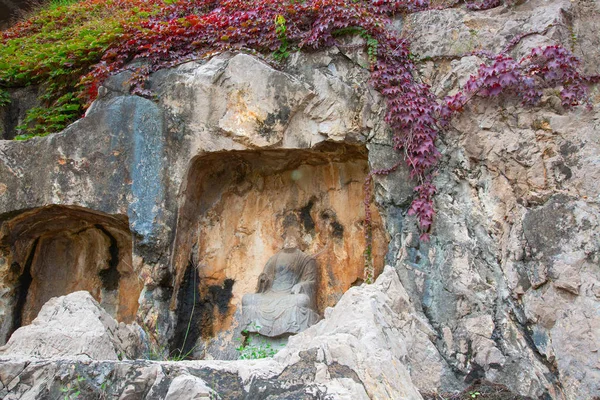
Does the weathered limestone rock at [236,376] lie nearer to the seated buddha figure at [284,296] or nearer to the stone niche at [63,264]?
the seated buddha figure at [284,296]

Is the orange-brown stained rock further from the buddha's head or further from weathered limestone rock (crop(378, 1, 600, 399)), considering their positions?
weathered limestone rock (crop(378, 1, 600, 399))

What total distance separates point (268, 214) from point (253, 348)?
6.64 feet

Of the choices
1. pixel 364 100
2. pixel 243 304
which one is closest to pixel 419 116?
pixel 364 100

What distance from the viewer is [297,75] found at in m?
6.91

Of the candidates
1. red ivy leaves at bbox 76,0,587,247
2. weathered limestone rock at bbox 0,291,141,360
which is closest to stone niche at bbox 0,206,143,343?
red ivy leaves at bbox 76,0,587,247

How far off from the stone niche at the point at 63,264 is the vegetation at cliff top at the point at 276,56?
1384 millimetres

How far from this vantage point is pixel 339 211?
287 inches

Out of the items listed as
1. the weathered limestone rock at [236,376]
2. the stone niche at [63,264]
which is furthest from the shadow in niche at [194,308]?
the weathered limestone rock at [236,376]

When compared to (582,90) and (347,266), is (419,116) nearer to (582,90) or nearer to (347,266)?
(582,90)

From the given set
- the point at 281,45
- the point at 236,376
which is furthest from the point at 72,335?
the point at 281,45

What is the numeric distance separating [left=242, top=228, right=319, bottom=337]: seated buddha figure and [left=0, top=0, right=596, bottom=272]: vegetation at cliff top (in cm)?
93

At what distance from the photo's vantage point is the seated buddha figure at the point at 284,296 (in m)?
6.26

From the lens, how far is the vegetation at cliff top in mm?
5957

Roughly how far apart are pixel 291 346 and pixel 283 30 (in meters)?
4.05
